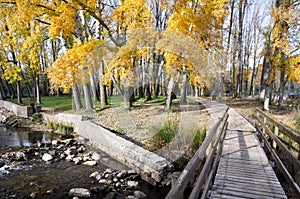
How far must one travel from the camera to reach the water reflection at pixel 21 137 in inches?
371

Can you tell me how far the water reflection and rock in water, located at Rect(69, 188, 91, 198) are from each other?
17.2ft

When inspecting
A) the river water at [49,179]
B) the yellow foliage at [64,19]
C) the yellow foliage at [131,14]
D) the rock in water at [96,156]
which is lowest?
the river water at [49,179]

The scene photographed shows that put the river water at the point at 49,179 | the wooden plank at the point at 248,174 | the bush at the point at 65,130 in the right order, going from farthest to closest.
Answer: the bush at the point at 65,130 → the river water at the point at 49,179 → the wooden plank at the point at 248,174

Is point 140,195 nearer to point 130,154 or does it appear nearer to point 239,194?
point 130,154

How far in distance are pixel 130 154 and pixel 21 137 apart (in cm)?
679

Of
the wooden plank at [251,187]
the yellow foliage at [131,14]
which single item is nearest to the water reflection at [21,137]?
the yellow foliage at [131,14]

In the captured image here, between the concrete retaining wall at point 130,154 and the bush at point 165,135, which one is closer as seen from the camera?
the concrete retaining wall at point 130,154

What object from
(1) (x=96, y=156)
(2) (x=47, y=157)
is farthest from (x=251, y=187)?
(2) (x=47, y=157)

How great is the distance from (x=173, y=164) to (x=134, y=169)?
1189 millimetres

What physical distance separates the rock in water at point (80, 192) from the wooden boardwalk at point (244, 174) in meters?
2.99

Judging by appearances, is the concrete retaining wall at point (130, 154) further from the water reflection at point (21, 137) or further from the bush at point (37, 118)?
the bush at point (37, 118)

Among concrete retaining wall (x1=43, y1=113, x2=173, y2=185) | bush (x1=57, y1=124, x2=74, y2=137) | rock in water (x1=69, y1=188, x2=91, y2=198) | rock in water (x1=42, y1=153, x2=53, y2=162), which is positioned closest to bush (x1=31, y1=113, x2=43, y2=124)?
bush (x1=57, y1=124, x2=74, y2=137)

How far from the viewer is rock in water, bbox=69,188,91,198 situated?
5062 millimetres

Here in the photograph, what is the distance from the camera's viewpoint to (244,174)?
417 cm
